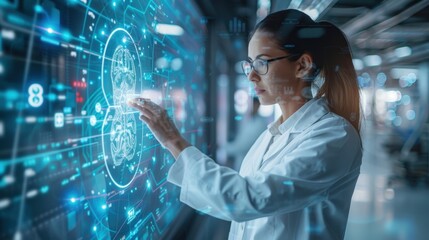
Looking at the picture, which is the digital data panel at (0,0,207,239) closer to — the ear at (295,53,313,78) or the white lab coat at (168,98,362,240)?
the white lab coat at (168,98,362,240)

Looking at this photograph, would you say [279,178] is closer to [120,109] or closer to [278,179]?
[278,179]

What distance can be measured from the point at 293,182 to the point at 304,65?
434 mm

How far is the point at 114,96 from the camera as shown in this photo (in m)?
0.87

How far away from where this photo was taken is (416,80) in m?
5.60

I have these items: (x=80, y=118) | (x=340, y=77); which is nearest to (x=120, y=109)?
(x=80, y=118)

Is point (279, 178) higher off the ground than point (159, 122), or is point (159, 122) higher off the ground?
point (159, 122)

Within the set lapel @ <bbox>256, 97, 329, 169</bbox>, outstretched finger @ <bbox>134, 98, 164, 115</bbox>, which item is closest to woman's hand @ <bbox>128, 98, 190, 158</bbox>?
outstretched finger @ <bbox>134, 98, 164, 115</bbox>

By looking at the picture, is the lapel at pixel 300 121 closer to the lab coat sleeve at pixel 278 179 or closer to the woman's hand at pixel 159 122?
the lab coat sleeve at pixel 278 179

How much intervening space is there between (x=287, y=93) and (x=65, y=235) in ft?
2.70

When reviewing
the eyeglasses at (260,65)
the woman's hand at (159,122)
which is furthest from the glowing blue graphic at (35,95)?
the eyeglasses at (260,65)

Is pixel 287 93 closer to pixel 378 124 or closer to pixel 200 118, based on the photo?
pixel 200 118

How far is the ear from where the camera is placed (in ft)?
3.58

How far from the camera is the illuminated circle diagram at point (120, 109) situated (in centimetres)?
84

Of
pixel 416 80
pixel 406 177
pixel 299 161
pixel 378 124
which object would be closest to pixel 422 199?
pixel 406 177
